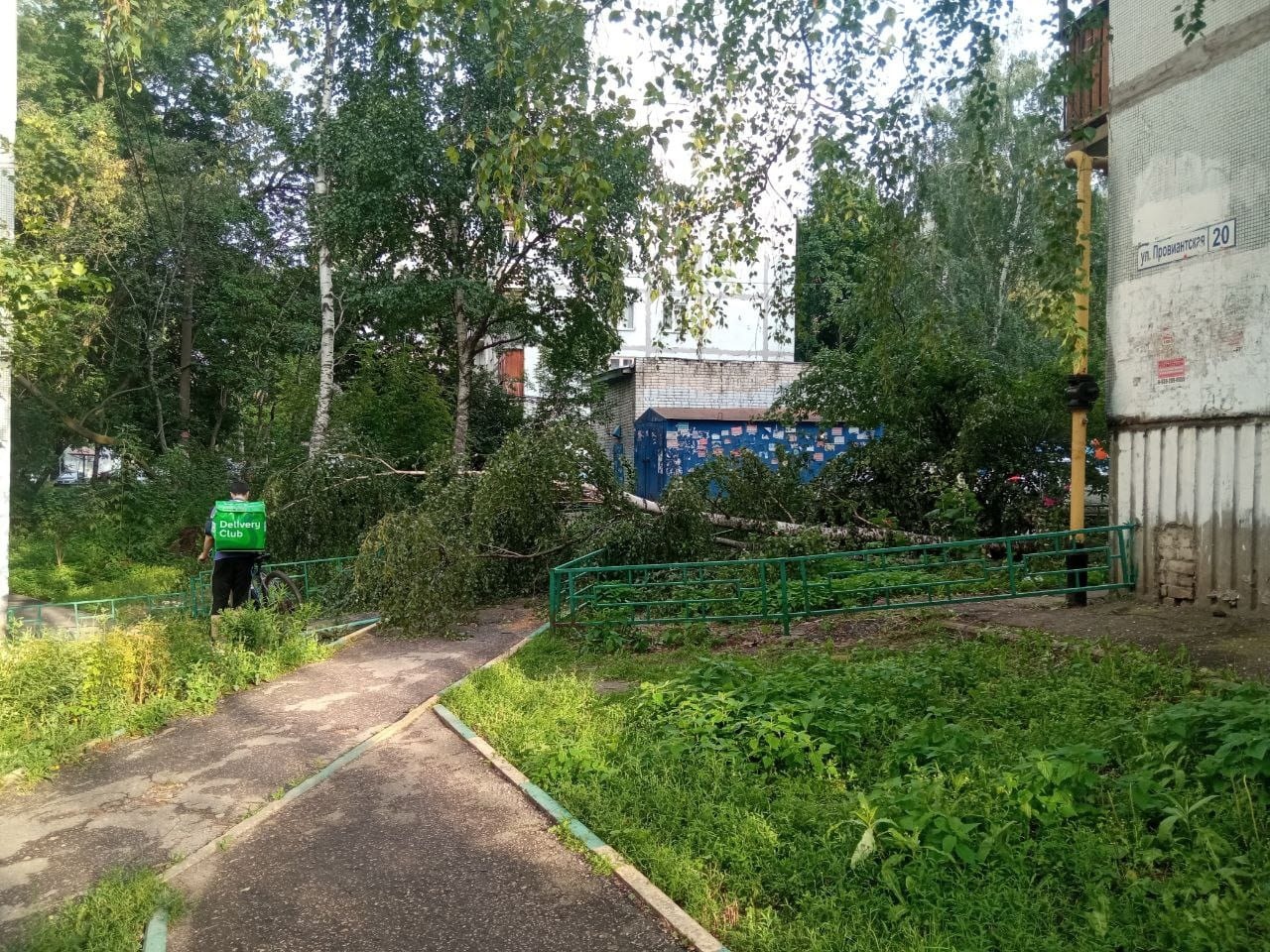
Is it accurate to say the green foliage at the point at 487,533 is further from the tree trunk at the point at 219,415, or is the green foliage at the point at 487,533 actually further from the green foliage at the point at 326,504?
the tree trunk at the point at 219,415

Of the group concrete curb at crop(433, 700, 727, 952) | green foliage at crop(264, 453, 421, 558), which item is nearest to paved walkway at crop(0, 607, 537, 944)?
concrete curb at crop(433, 700, 727, 952)

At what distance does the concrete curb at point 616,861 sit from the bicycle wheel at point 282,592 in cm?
507

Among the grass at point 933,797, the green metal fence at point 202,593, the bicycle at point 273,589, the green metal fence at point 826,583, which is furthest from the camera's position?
the green metal fence at point 202,593

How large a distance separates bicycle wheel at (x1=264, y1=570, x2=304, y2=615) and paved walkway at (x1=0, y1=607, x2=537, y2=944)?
1879 mm

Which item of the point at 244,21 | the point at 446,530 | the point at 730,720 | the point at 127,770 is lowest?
the point at 127,770

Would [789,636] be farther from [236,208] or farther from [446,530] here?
[236,208]

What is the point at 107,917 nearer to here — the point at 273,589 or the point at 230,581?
the point at 230,581

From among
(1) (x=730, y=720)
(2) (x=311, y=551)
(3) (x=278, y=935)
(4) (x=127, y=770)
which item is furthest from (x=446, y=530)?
(3) (x=278, y=935)

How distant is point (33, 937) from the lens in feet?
11.9

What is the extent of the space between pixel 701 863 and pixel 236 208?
21.9 metres

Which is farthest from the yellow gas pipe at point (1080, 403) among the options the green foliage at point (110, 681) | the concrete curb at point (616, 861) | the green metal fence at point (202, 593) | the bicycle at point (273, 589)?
the green metal fence at point (202, 593)

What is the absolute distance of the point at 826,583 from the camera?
1040cm

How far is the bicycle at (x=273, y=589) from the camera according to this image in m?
10.0

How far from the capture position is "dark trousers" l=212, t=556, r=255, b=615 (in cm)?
941
